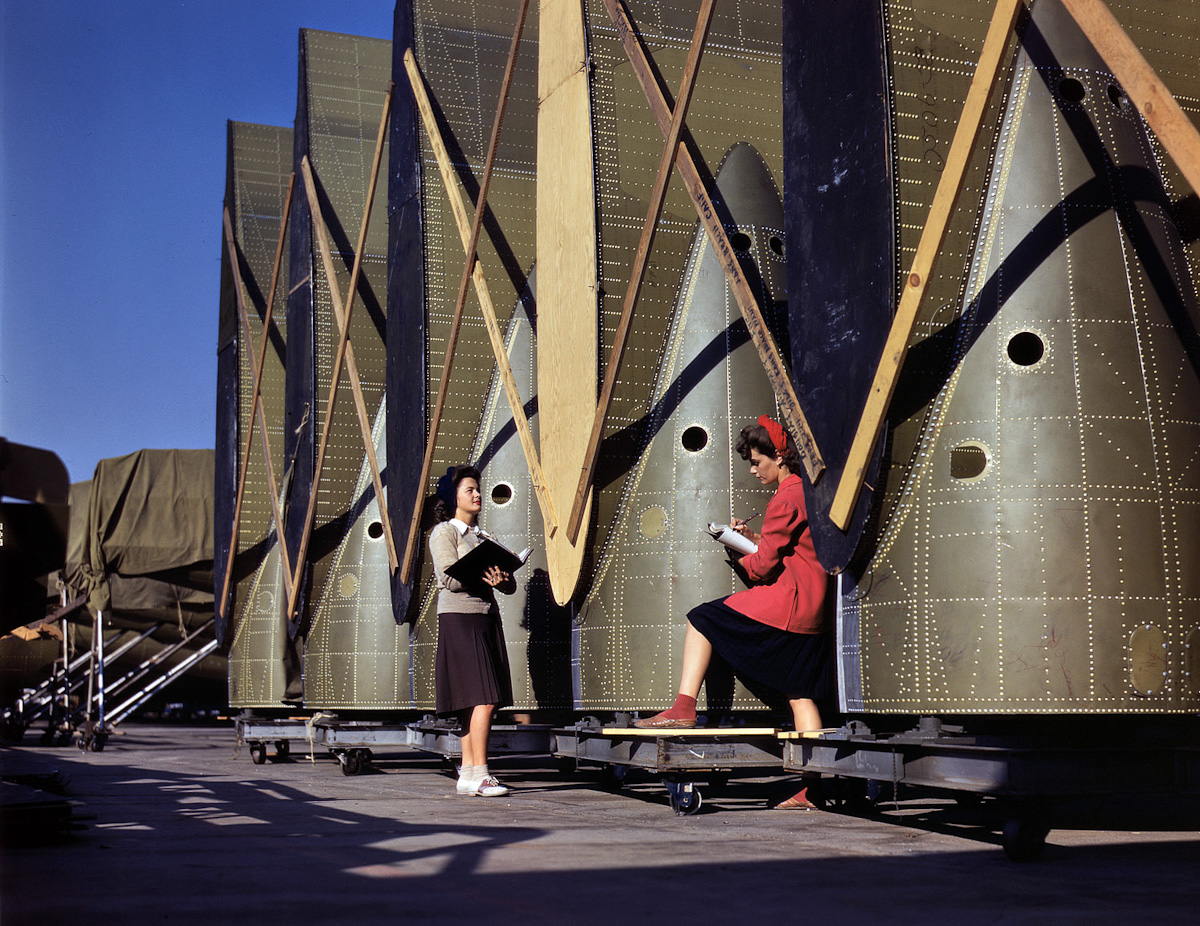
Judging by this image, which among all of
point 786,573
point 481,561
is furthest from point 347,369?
point 786,573

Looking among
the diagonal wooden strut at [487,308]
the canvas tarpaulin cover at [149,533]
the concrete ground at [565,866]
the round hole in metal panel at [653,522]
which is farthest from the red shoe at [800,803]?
the canvas tarpaulin cover at [149,533]

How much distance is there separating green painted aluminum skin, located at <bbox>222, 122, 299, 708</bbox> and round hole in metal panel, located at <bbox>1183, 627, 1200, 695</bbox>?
1259 cm

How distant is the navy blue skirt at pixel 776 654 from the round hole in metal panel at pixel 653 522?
2.05m

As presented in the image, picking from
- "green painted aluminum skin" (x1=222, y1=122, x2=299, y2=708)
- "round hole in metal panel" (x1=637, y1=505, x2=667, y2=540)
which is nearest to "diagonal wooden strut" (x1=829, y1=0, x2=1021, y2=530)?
"round hole in metal panel" (x1=637, y1=505, x2=667, y2=540)

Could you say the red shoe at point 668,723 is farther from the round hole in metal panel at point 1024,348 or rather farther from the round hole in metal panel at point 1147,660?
the round hole in metal panel at point 1024,348

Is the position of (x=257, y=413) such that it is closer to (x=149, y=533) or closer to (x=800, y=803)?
(x=149, y=533)

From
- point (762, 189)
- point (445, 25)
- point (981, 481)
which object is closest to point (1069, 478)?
point (981, 481)

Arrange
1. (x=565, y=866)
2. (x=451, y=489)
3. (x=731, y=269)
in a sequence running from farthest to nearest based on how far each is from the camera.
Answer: (x=451, y=489)
(x=731, y=269)
(x=565, y=866)

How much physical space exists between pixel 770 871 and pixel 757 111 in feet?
25.1

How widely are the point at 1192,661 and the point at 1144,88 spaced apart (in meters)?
2.89

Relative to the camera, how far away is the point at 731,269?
945 centimetres

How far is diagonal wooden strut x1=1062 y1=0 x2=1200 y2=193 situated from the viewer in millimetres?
5609

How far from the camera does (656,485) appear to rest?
10562 mm

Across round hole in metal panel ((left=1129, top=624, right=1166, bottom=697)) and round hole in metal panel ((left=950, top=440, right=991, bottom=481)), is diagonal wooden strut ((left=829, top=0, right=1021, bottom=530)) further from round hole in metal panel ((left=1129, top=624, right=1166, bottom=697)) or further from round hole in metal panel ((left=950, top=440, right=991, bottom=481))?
round hole in metal panel ((left=1129, top=624, right=1166, bottom=697))
